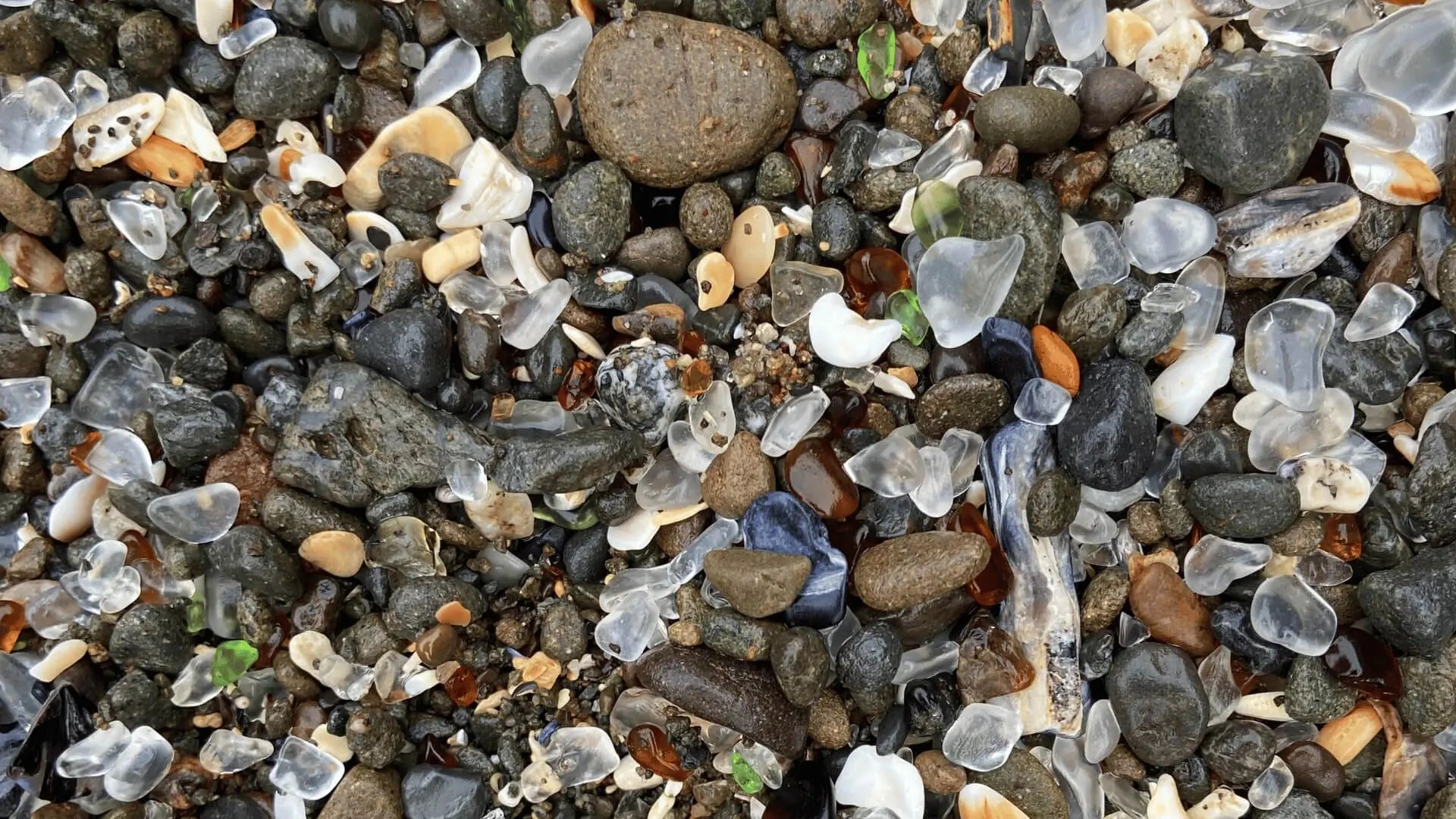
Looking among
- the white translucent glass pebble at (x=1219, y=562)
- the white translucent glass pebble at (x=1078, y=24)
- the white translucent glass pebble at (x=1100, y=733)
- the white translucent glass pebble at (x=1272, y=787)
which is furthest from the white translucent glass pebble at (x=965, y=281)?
the white translucent glass pebble at (x=1272, y=787)

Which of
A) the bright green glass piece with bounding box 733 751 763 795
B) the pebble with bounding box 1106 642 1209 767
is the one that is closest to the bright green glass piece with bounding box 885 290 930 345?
A: the pebble with bounding box 1106 642 1209 767

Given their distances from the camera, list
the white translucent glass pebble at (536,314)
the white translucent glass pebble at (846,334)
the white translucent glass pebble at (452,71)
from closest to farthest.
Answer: the white translucent glass pebble at (846,334), the white translucent glass pebble at (536,314), the white translucent glass pebble at (452,71)

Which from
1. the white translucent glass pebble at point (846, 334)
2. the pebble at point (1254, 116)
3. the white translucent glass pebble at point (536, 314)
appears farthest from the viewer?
the white translucent glass pebble at point (536, 314)

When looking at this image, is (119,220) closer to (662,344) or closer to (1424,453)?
(662,344)

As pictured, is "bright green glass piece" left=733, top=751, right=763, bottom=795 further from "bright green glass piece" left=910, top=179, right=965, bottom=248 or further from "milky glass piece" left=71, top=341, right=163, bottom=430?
"milky glass piece" left=71, top=341, right=163, bottom=430

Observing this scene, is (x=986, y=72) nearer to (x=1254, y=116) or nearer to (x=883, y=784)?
(x=1254, y=116)

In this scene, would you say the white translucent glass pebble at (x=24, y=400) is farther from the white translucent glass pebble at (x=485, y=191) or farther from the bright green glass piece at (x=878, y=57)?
the bright green glass piece at (x=878, y=57)

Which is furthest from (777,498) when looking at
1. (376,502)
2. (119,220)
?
(119,220)
